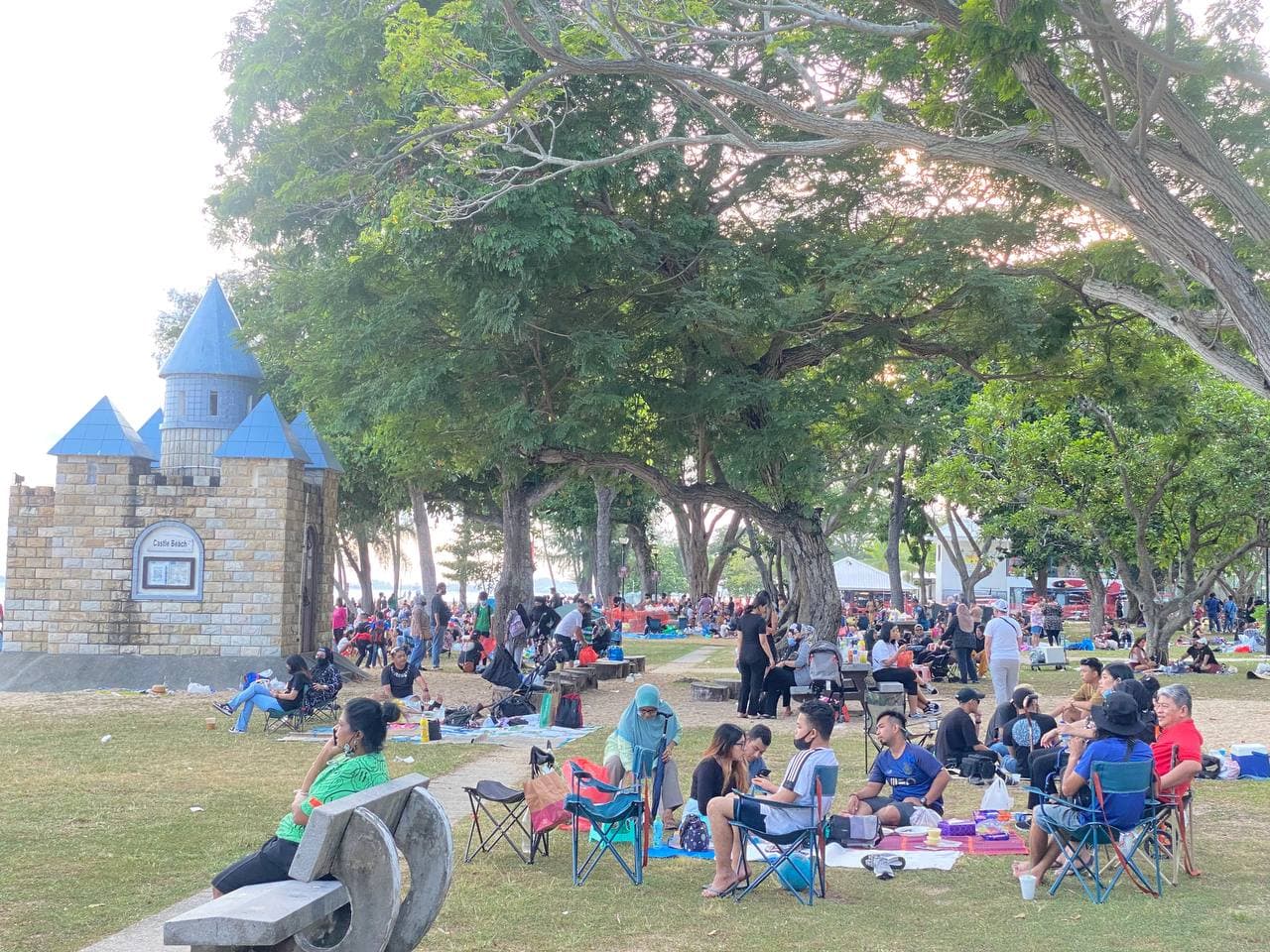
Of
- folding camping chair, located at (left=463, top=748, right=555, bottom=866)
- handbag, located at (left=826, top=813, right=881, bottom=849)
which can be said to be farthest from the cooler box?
folding camping chair, located at (left=463, top=748, right=555, bottom=866)

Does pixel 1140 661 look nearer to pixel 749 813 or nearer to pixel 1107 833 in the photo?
pixel 1107 833

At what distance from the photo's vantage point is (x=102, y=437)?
21.9 metres

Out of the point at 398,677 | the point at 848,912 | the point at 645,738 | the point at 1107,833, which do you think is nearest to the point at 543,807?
Result: the point at 645,738

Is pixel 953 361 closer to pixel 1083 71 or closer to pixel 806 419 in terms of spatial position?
pixel 806 419

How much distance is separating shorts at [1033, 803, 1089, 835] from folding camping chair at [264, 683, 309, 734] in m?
10.7

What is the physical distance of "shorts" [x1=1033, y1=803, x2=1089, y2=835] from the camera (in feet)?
25.3

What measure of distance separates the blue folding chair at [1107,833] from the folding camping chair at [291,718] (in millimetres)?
10784

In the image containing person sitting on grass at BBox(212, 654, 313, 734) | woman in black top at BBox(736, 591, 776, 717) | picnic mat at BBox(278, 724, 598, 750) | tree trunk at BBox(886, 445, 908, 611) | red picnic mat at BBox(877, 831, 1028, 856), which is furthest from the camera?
tree trunk at BBox(886, 445, 908, 611)

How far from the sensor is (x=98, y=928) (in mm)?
6707

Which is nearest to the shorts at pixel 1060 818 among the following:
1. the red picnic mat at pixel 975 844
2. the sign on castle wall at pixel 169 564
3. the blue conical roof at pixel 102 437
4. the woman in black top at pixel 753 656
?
the red picnic mat at pixel 975 844

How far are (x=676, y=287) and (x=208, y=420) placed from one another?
9426mm

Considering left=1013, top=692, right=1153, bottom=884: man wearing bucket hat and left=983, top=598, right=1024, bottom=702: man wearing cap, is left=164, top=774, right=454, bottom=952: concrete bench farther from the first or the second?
left=983, top=598, right=1024, bottom=702: man wearing cap

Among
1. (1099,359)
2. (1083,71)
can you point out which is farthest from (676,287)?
(1083,71)

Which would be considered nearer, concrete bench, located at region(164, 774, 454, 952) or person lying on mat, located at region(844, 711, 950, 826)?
concrete bench, located at region(164, 774, 454, 952)
